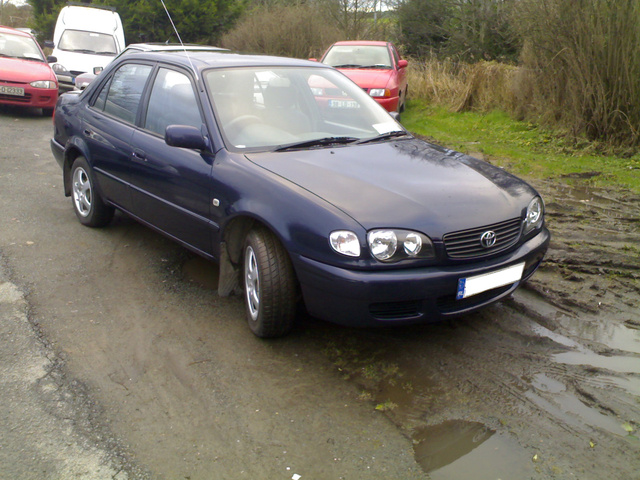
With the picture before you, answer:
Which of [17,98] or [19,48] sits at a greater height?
[19,48]

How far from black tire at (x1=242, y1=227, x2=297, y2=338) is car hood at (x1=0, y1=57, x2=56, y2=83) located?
10.7 meters

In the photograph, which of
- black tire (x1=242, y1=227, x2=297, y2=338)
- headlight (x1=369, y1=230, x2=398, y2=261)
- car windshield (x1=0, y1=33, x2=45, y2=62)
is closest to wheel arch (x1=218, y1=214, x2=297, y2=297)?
black tire (x1=242, y1=227, x2=297, y2=338)

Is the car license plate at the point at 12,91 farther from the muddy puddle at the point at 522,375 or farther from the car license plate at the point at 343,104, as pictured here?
the car license plate at the point at 343,104

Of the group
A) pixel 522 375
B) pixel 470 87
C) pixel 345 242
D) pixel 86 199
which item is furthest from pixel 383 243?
pixel 470 87

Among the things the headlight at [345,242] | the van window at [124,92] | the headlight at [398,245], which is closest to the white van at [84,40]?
the van window at [124,92]

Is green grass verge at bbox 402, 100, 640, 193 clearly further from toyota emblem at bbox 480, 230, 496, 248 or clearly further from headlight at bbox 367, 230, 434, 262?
headlight at bbox 367, 230, 434, 262

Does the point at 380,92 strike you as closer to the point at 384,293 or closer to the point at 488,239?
the point at 488,239

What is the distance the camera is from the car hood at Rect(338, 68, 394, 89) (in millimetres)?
12023

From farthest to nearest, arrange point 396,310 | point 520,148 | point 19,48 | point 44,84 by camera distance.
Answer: point 19,48, point 44,84, point 520,148, point 396,310

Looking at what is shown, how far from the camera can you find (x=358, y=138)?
468cm

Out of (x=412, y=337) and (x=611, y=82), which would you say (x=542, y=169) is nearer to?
(x=611, y=82)

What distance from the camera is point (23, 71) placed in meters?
12.8

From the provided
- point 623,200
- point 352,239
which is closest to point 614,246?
point 623,200

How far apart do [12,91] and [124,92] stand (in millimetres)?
8637
